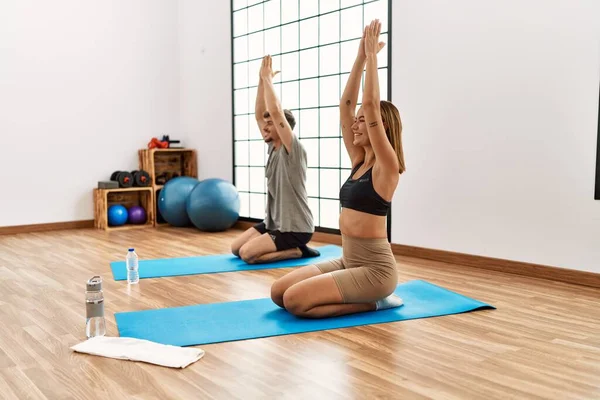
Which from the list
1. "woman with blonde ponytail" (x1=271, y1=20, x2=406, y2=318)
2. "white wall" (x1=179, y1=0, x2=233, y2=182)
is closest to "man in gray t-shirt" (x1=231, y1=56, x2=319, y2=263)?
"woman with blonde ponytail" (x1=271, y1=20, x2=406, y2=318)

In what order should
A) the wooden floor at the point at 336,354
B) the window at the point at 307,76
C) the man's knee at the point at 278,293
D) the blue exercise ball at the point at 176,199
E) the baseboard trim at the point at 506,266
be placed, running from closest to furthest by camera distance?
the wooden floor at the point at 336,354 < the man's knee at the point at 278,293 < the baseboard trim at the point at 506,266 < the window at the point at 307,76 < the blue exercise ball at the point at 176,199

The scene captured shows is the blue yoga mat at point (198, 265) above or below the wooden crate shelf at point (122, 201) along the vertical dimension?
below

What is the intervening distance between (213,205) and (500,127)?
295 cm

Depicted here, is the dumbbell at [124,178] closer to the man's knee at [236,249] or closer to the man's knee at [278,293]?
the man's knee at [236,249]

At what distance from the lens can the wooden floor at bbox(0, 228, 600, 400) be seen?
200 centimetres

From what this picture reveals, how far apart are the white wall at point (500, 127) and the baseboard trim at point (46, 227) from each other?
3651 millimetres

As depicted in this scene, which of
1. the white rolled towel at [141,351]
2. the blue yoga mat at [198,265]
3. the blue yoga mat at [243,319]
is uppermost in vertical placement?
the white rolled towel at [141,351]

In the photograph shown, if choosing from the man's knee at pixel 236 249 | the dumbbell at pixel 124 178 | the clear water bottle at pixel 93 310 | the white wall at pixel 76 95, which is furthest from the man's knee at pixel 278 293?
the white wall at pixel 76 95

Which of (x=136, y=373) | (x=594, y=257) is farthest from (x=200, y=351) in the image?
(x=594, y=257)

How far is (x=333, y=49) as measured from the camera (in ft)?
17.9

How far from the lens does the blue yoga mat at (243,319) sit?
2602 mm

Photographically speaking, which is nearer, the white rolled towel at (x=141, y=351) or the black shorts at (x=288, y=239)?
the white rolled towel at (x=141, y=351)

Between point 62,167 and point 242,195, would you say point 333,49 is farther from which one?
point 62,167

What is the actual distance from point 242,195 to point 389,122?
413cm
